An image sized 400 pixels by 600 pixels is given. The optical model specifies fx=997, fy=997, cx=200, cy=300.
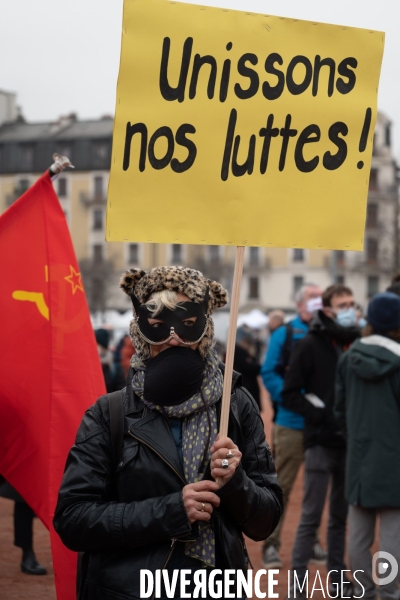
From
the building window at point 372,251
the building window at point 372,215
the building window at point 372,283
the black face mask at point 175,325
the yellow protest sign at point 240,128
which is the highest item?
the building window at point 372,215

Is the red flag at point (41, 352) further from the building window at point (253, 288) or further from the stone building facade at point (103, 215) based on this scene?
the building window at point (253, 288)

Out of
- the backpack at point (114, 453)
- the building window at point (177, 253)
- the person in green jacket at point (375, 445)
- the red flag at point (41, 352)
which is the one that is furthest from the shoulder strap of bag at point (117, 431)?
the building window at point (177, 253)

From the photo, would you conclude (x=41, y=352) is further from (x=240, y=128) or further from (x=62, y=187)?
(x=62, y=187)

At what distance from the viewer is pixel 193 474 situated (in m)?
3.05

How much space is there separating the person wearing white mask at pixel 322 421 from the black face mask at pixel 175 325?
131 inches

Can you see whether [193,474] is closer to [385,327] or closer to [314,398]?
[385,327]

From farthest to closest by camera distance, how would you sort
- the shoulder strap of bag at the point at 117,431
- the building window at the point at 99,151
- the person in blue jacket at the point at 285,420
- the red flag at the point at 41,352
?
the building window at the point at 99,151 < the person in blue jacket at the point at 285,420 < the red flag at the point at 41,352 < the shoulder strap of bag at the point at 117,431

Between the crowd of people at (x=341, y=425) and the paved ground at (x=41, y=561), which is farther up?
the crowd of people at (x=341, y=425)

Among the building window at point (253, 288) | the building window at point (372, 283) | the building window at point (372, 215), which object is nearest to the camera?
the building window at point (372, 215)

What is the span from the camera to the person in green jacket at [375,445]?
17.2 ft

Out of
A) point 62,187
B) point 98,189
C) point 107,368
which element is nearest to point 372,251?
point 98,189

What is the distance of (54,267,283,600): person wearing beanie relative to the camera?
2986 mm

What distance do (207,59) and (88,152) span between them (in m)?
75.5

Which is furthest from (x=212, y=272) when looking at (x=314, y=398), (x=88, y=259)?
(x=314, y=398)
